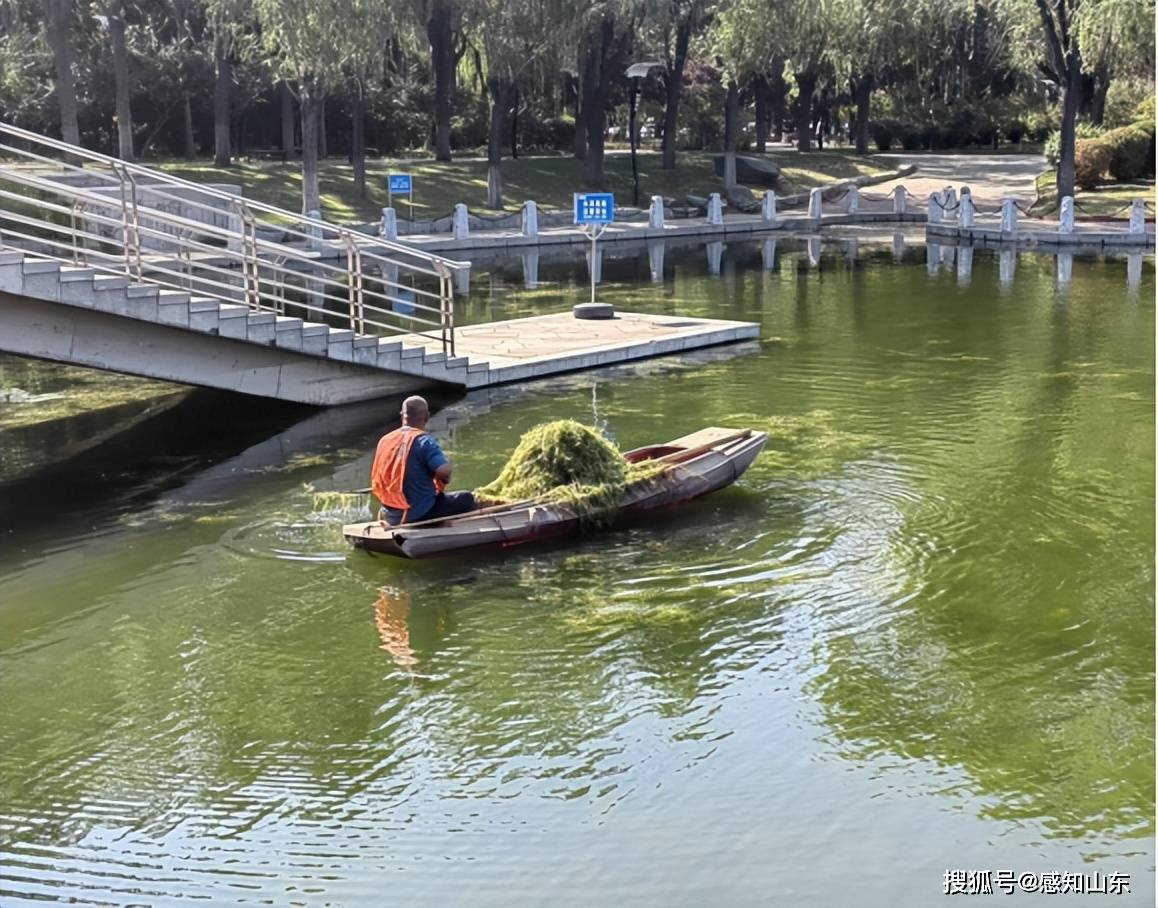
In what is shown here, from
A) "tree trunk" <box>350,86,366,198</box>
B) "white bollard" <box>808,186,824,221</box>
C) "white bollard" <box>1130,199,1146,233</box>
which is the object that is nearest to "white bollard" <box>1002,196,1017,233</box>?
"white bollard" <box>1130,199,1146,233</box>

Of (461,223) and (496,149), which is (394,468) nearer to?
(461,223)

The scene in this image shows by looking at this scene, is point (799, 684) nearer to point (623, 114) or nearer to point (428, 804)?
point (428, 804)

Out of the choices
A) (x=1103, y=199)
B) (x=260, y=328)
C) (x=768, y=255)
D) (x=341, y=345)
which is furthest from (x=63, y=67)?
(x=1103, y=199)

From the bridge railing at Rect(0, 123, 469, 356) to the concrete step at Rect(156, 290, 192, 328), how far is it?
0.71 ft

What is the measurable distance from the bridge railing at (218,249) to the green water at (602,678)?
205 centimetres

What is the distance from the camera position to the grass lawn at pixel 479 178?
139ft

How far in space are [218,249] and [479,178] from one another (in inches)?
1305

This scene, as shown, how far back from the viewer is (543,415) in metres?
16.9

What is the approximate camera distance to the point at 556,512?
38.8 ft

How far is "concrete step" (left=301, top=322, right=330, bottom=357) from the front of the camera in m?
16.6

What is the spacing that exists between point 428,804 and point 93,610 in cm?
432

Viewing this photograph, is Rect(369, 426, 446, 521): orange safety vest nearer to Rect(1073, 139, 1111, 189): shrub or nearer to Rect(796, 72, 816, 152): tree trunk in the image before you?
Rect(1073, 139, 1111, 189): shrub

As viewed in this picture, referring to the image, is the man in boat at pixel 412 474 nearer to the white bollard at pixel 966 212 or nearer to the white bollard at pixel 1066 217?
the white bollard at pixel 1066 217

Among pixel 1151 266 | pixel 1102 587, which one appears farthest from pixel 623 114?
pixel 1102 587
